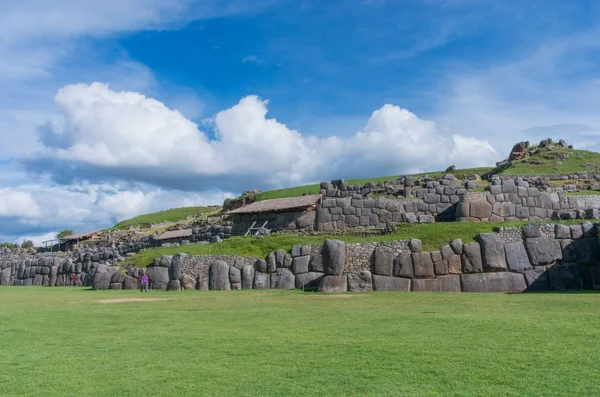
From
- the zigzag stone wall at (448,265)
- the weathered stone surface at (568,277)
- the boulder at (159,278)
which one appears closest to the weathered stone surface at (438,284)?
the zigzag stone wall at (448,265)

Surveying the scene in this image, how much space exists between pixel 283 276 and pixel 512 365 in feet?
62.2

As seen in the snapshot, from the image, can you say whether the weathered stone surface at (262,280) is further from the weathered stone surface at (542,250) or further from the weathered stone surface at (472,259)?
the weathered stone surface at (542,250)

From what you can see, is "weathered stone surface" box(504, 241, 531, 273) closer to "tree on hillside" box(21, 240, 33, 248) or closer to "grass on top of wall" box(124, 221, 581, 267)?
"grass on top of wall" box(124, 221, 581, 267)

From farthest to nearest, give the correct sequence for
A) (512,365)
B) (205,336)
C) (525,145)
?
(525,145), (205,336), (512,365)

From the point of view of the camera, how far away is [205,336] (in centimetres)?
1193

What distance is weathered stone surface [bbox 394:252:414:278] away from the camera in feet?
79.5

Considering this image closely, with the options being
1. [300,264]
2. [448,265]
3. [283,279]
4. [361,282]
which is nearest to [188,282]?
[283,279]

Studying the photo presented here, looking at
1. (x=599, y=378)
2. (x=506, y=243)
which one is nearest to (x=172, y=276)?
(x=506, y=243)

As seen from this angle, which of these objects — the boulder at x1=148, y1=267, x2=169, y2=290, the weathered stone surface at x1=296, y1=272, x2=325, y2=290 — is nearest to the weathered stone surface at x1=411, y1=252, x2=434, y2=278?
the weathered stone surface at x1=296, y1=272, x2=325, y2=290

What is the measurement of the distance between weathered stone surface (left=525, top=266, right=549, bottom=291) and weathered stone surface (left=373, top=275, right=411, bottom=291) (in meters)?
5.20

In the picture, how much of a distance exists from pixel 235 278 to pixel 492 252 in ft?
42.0

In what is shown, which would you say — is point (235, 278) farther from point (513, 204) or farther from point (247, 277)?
point (513, 204)

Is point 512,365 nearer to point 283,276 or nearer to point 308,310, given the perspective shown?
point 308,310

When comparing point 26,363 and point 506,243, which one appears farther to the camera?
point 506,243
